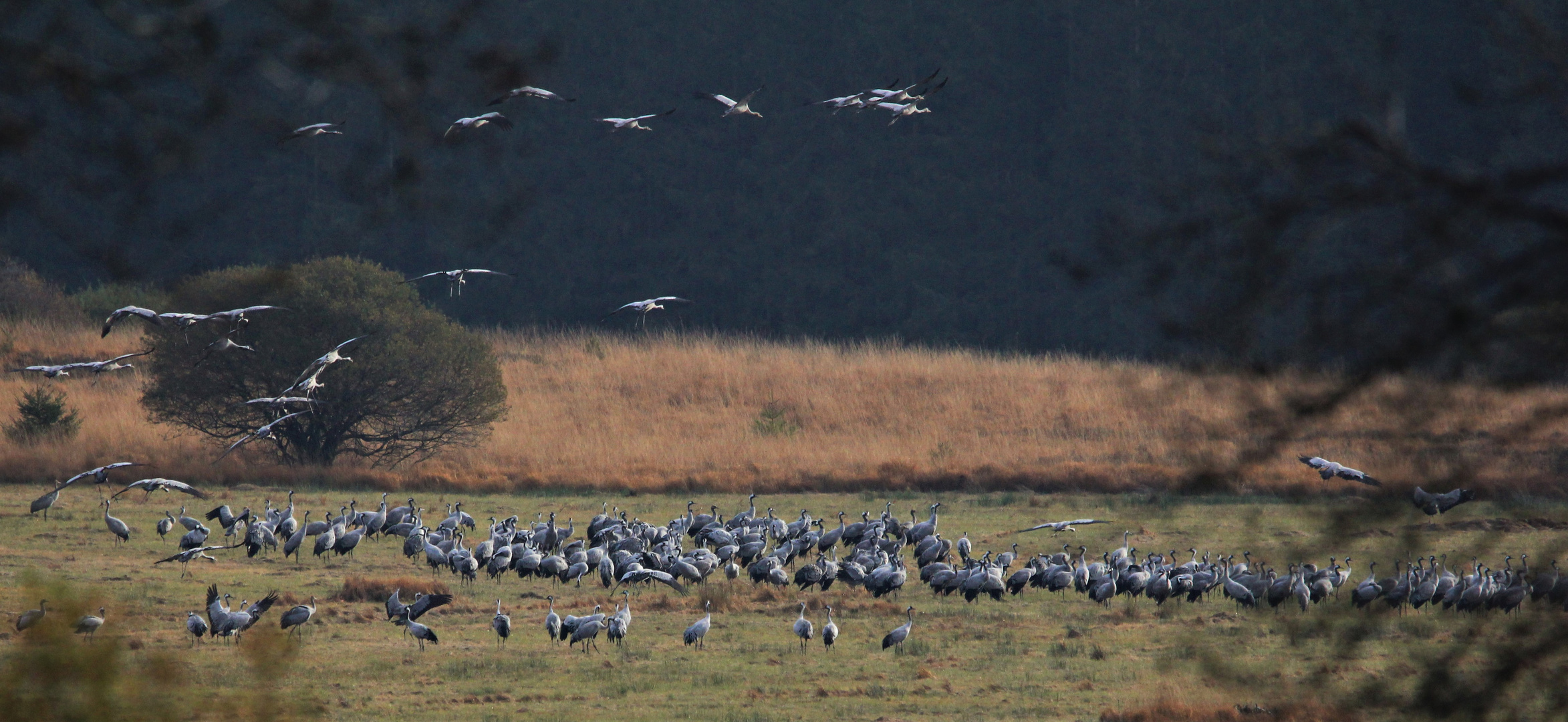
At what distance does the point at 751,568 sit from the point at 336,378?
44.3 ft

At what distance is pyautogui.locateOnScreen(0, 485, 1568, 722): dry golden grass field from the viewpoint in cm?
1068

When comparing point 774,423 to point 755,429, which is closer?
point 774,423

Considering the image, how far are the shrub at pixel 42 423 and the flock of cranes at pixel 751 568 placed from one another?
7.27 meters

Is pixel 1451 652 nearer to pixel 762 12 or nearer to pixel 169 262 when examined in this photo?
pixel 169 262

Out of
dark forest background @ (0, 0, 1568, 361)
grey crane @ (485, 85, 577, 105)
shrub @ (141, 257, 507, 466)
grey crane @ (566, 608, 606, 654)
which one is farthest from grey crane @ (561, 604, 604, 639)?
dark forest background @ (0, 0, 1568, 361)

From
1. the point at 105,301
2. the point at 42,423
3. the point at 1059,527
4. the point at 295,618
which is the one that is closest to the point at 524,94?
the point at 295,618

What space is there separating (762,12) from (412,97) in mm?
56630

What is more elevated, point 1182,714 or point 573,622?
point 573,622

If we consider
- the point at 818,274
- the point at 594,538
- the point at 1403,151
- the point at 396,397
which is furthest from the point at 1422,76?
the point at 1403,151

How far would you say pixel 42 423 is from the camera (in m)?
26.6

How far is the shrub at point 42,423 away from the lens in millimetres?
26453

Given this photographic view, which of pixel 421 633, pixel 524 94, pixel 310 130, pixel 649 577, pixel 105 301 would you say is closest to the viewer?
pixel 310 130

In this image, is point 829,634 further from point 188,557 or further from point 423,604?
point 188,557

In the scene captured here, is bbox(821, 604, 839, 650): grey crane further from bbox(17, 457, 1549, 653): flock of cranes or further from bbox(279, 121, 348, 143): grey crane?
bbox(279, 121, 348, 143): grey crane
